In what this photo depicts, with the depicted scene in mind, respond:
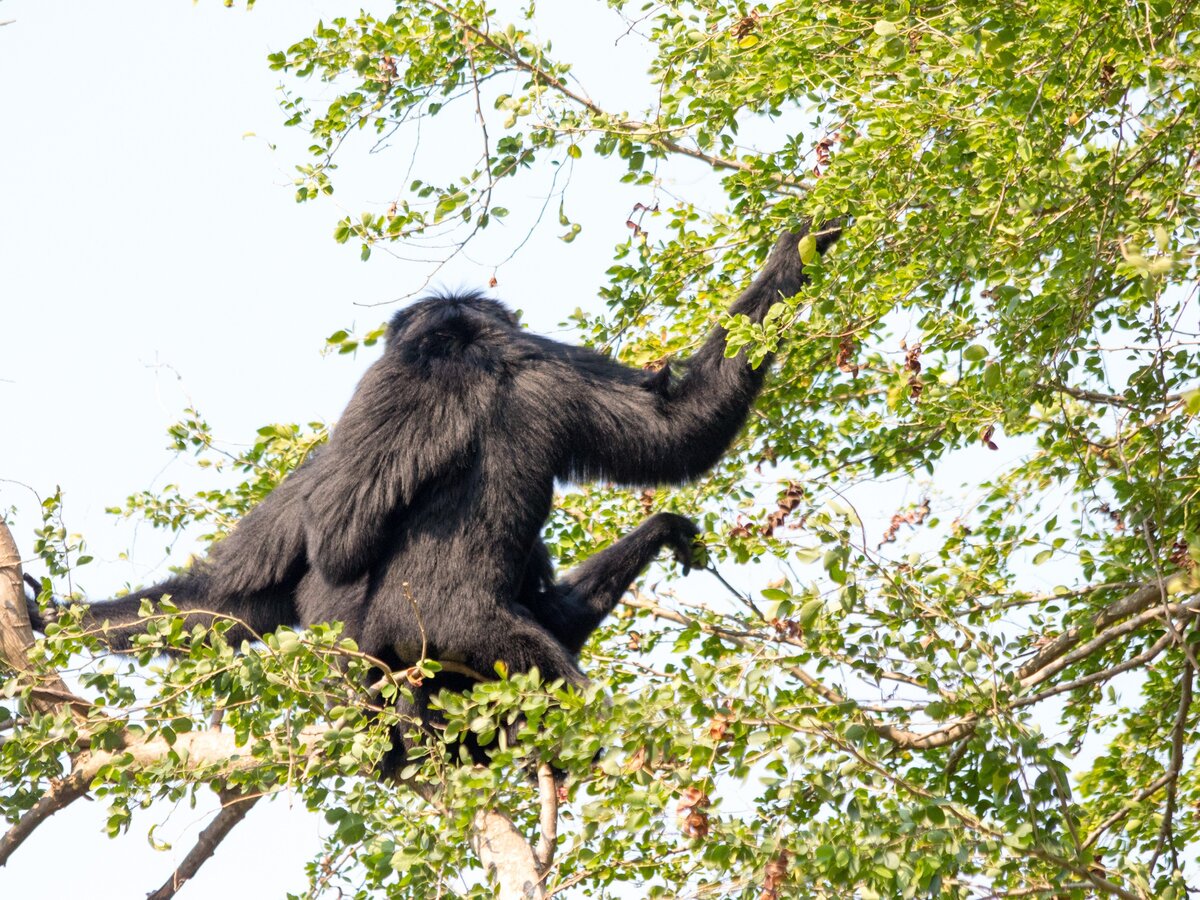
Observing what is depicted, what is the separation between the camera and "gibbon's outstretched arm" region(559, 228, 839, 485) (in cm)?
562

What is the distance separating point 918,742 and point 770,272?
2.09m

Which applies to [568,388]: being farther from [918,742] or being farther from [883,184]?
[918,742]

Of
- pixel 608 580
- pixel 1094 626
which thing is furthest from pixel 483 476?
pixel 1094 626

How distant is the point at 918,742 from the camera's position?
4551 millimetres

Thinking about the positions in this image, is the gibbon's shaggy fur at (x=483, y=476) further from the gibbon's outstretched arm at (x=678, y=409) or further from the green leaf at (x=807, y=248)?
the green leaf at (x=807, y=248)

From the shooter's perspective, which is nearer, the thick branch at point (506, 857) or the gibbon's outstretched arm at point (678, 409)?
the thick branch at point (506, 857)

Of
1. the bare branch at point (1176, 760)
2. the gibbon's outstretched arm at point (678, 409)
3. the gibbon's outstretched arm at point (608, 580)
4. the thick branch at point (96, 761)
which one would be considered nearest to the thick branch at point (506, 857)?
the thick branch at point (96, 761)

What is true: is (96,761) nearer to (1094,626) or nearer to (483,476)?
(483,476)

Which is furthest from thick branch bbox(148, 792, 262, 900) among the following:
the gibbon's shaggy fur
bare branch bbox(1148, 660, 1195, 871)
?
bare branch bbox(1148, 660, 1195, 871)

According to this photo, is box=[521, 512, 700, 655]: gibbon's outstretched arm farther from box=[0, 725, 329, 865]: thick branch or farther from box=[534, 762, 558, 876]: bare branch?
box=[534, 762, 558, 876]: bare branch

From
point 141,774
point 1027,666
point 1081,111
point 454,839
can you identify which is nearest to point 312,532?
point 141,774

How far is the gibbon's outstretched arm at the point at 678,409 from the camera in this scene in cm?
562

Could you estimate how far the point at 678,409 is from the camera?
18.7ft

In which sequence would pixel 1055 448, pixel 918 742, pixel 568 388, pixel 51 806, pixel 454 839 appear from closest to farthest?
pixel 454 839 < pixel 918 742 < pixel 51 806 < pixel 1055 448 < pixel 568 388
